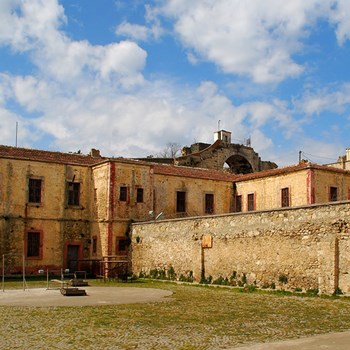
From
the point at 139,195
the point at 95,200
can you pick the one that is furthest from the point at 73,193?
the point at 139,195

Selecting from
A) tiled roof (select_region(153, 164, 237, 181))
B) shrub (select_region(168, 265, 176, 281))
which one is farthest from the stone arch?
shrub (select_region(168, 265, 176, 281))

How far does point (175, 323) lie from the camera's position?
11.8 meters

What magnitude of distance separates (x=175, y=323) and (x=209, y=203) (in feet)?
85.8

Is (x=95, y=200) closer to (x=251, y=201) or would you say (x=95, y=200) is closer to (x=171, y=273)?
(x=171, y=273)

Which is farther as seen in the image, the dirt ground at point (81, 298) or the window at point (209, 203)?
the window at point (209, 203)

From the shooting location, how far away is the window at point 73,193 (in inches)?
1315

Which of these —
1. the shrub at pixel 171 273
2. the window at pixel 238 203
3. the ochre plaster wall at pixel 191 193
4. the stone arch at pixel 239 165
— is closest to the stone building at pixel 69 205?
the ochre plaster wall at pixel 191 193

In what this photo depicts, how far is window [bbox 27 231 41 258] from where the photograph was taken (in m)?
31.3

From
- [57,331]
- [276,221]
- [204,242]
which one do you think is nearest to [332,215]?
[276,221]

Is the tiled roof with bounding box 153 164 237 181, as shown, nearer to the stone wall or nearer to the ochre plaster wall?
the ochre plaster wall

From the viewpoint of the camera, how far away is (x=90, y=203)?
33812 millimetres

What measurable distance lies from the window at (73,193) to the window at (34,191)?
2.07 metres

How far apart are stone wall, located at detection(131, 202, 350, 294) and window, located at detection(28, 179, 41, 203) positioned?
8.81 meters

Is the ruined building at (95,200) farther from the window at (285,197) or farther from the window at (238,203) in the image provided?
the window at (238,203)
